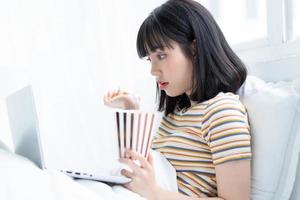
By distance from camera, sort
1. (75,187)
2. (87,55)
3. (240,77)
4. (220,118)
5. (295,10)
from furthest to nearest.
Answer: (87,55) < (295,10) < (240,77) < (220,118) < (75,187)

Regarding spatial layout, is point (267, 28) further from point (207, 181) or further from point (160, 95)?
point (207, 181)

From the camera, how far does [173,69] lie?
3.23 feet

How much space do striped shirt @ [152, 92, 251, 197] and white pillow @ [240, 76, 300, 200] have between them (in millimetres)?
40

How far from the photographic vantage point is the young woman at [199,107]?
813mm

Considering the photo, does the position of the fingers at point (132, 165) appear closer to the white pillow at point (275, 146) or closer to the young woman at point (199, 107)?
the young woman at point (199, 107)

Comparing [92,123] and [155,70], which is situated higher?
[155,70]

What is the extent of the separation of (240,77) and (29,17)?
956mm

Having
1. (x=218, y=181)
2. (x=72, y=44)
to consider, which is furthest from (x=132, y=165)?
(x=72, y=44)

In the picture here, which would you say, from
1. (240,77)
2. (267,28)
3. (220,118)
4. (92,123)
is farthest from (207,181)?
(92,123)

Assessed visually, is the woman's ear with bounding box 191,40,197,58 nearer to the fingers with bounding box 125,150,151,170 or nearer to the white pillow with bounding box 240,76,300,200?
the white pillow with bounding box 240,76,300,200

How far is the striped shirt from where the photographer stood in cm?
82

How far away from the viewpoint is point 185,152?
922 mm

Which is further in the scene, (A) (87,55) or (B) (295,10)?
(A) (87,55)

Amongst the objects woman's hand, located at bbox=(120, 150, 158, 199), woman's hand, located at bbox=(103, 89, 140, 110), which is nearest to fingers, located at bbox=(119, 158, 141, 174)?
woman's hand, located at bbox=(120, 150, 158, 199)
